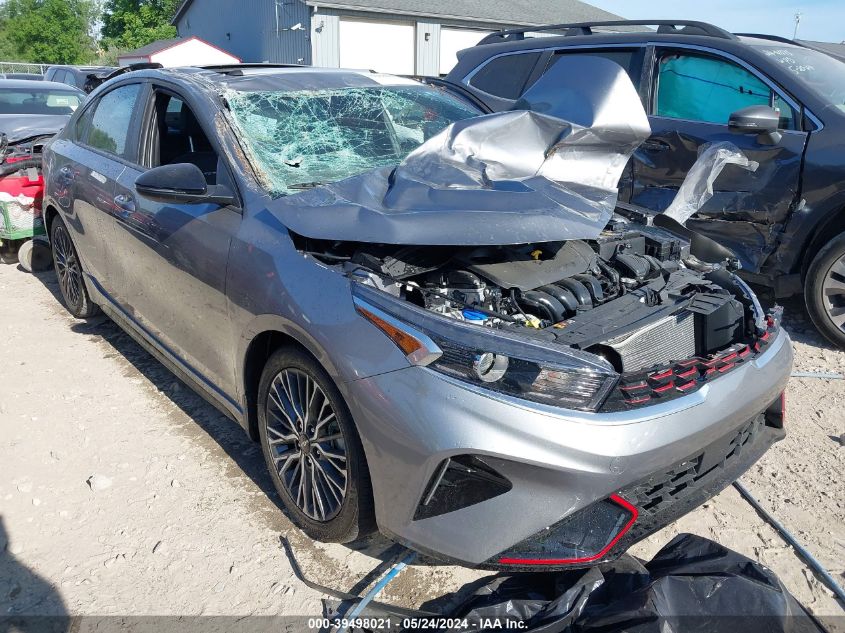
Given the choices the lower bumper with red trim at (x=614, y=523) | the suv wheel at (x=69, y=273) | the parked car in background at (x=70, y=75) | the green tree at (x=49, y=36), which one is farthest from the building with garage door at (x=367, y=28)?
the green tree at (x=49, y=36)

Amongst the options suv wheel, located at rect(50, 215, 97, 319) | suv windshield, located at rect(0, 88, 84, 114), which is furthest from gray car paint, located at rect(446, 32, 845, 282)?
suv windshield, located at rect(0, 88, 84, 114)

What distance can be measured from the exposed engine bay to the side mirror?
0.54 m

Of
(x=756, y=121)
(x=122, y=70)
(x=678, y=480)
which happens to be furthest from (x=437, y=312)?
(x=122, y=70)

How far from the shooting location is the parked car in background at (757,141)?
4387 mm

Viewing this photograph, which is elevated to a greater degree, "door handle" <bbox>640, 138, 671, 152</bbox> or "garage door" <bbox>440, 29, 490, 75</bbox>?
"garage door" <bbox>440, 29, 490, 75</bbox>

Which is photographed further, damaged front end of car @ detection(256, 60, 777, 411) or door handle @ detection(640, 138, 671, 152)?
door handle @ detection(640, 138, 671, 152)

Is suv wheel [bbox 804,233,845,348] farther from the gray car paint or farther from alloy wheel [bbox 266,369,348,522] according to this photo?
alloy wheel [bbox 266,369,348,522]

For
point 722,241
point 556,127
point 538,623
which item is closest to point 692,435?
point 538,623

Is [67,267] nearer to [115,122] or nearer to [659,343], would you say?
[115,122]

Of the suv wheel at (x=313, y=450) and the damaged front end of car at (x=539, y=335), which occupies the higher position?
the damaged front end of car at (x=539, y=335)

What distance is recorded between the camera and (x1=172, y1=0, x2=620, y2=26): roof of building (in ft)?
75.6

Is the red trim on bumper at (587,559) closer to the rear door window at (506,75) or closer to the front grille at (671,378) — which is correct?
the front grille at (671,378)

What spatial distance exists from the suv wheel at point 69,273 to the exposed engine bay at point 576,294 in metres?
2.86

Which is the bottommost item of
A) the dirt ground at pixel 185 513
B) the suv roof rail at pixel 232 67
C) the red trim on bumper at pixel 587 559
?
the dirt ground at pixel 185 513
